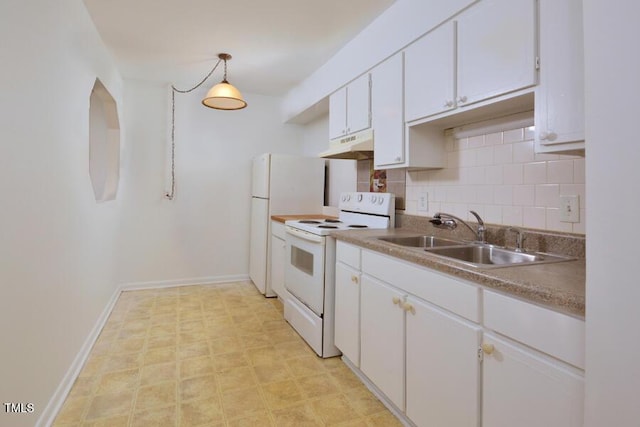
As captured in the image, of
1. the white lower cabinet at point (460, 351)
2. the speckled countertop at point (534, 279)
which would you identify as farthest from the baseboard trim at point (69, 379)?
the speckled countertop at point (534, 279)

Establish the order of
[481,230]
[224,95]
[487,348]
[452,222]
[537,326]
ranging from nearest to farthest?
[537,326], [487,348], [481,230], [452,222], [224,95]

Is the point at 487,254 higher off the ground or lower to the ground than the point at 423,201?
lower

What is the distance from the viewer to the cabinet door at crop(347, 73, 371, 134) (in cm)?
259

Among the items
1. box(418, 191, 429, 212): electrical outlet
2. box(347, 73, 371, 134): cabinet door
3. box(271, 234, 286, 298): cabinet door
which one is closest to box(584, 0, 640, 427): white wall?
box(418, 191, 429, 212): electrical outlet

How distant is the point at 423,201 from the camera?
2.43 m

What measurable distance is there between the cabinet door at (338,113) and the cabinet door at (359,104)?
2.7 inches

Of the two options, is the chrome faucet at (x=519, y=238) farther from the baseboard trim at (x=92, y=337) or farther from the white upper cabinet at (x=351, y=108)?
the baseboard trim at (x=92, y=337)

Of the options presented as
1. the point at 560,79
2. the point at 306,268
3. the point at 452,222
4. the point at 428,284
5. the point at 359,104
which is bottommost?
the point at 306,268

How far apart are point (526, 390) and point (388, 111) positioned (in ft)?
5.89

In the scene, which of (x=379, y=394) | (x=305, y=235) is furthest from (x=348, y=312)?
(x=305, y=235)

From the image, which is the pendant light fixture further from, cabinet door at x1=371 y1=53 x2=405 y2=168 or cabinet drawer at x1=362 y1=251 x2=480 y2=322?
cabinet drawer at x1=362 y1=251 x2=480 y2=322

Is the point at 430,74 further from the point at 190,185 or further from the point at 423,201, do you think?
the point at 190,185

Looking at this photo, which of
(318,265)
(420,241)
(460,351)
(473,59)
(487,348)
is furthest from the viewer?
(318,265)

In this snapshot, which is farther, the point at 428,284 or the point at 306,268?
the point at 306,268
